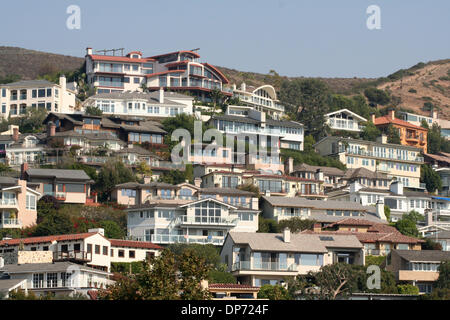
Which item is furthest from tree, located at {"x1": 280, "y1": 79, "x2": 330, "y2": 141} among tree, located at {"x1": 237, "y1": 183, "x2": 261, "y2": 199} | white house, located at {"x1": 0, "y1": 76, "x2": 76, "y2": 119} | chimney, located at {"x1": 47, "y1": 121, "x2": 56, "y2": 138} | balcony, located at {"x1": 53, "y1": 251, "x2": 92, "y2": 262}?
balcony, located at {"x1": 53, "y1": 251, "x2": 92, "y2": 262}

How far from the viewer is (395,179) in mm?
115375

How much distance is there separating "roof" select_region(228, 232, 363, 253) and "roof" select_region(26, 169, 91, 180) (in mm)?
18863

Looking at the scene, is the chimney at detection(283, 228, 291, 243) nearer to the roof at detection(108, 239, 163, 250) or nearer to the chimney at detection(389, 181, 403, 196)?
the roof at detection(108, 239, 163, 250)

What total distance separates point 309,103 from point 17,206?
60.2 m

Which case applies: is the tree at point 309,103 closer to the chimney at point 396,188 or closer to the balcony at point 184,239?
the chimney at point 396,188

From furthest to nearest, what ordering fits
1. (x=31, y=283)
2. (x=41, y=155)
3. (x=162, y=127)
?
(x=162, y=127)
(x=41, y=155)
(x=31, y=283)

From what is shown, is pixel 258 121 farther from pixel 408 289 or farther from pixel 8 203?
pixel 408 289

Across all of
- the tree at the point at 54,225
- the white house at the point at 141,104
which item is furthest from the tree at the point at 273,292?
the white house at the point at 141,104

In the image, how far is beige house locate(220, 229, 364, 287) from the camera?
237 ft

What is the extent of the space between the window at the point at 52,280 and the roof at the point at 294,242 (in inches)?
634

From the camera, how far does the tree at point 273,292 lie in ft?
206
